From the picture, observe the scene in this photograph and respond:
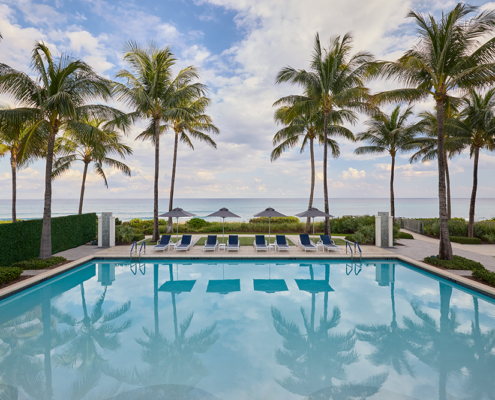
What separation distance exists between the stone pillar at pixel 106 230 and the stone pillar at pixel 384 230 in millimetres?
14524

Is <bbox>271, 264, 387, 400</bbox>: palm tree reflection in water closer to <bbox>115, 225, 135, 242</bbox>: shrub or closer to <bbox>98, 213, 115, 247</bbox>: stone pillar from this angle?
<bbox>98, 213, 115, 247</bbox>: stone pillar

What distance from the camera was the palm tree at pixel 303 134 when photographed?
17030mm

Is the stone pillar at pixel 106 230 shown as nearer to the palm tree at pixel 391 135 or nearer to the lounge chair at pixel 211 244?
the lounge chair at pixel 211 244

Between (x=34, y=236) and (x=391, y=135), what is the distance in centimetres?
2149

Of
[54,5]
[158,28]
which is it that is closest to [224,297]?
[158,28]

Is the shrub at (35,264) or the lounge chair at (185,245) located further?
the lounge chair at (185,245)

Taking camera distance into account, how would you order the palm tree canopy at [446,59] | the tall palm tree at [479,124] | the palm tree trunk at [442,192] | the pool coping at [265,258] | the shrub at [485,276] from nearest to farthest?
the pool coping at [265,258] → the shrub at [485,276] → the palm tree canopy at [446,59] → the palm tree trunk at [442,192] → the tall palm tree at [479,124]

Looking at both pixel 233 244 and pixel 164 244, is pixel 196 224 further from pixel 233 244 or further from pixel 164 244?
pixel 233 244

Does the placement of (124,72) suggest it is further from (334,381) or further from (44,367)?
(334,381)

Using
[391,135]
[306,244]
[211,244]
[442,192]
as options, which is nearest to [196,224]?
[211,244]

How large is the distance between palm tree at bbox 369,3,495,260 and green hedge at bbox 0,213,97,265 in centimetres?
1466

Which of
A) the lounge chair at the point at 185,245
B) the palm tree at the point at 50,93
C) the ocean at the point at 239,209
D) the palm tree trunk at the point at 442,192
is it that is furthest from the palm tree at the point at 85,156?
the ocean at the point at 239,209

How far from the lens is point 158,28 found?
13305 millimetres

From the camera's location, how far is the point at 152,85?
1362 centimetres
